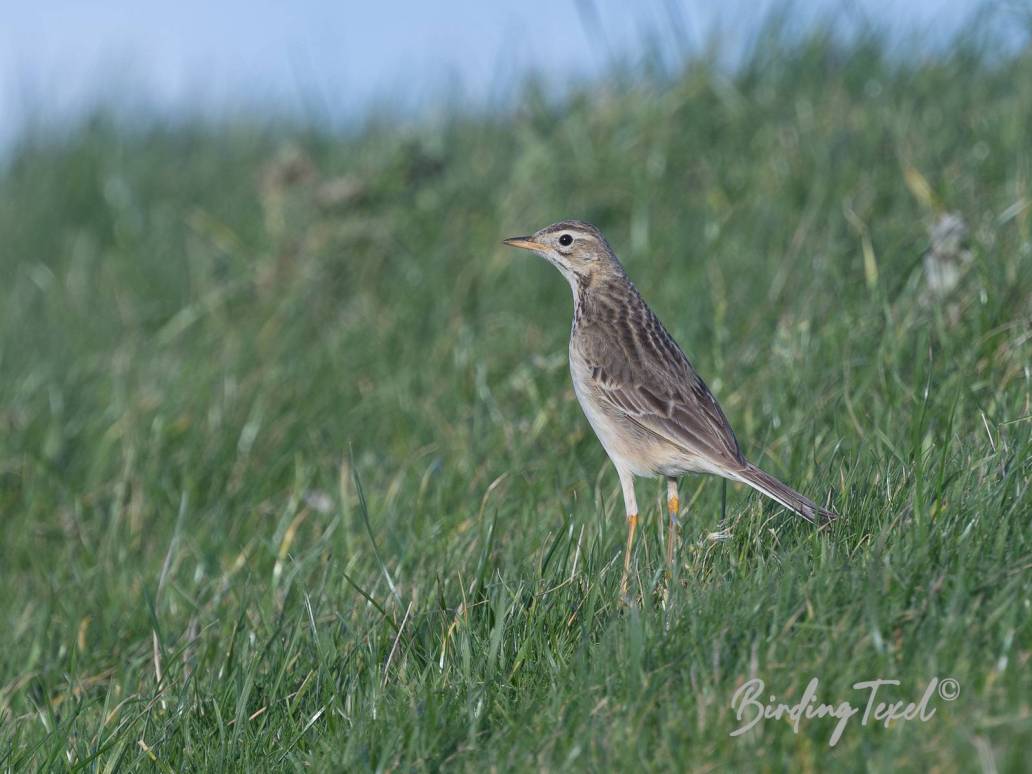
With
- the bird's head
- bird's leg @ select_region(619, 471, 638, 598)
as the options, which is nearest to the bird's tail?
bird's leg @ select_region(619, 471, 638, 598)

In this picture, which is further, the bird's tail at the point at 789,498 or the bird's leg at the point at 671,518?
the bird's leg at the point at 671,518

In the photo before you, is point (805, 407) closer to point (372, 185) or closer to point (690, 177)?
point (690, 177)

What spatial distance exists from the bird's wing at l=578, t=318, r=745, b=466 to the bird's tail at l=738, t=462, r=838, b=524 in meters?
0.25

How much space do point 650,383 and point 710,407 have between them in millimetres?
277

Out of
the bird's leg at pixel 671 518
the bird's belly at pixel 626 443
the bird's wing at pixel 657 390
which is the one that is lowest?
the bird's leg at pixel 671 518

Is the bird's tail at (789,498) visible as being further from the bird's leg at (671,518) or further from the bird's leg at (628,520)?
the bird's leg at (628,520)

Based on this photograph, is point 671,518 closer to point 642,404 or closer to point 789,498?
point 642,404

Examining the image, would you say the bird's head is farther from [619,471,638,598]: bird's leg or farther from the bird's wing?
[619,471,638,598]: bird's leg

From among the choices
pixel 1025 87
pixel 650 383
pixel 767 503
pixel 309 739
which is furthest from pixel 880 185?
pixel 309 739

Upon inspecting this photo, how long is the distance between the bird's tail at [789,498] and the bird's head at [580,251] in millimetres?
1855

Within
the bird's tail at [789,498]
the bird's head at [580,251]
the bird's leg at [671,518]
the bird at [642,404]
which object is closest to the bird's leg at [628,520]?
the bird at [642,404]

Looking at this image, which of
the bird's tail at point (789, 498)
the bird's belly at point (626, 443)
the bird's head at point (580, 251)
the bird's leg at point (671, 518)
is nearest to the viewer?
the bird's tail at point (789, 498)

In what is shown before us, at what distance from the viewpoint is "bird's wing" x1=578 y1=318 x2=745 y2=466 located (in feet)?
16.8

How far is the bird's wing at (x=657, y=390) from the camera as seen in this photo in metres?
5.13
